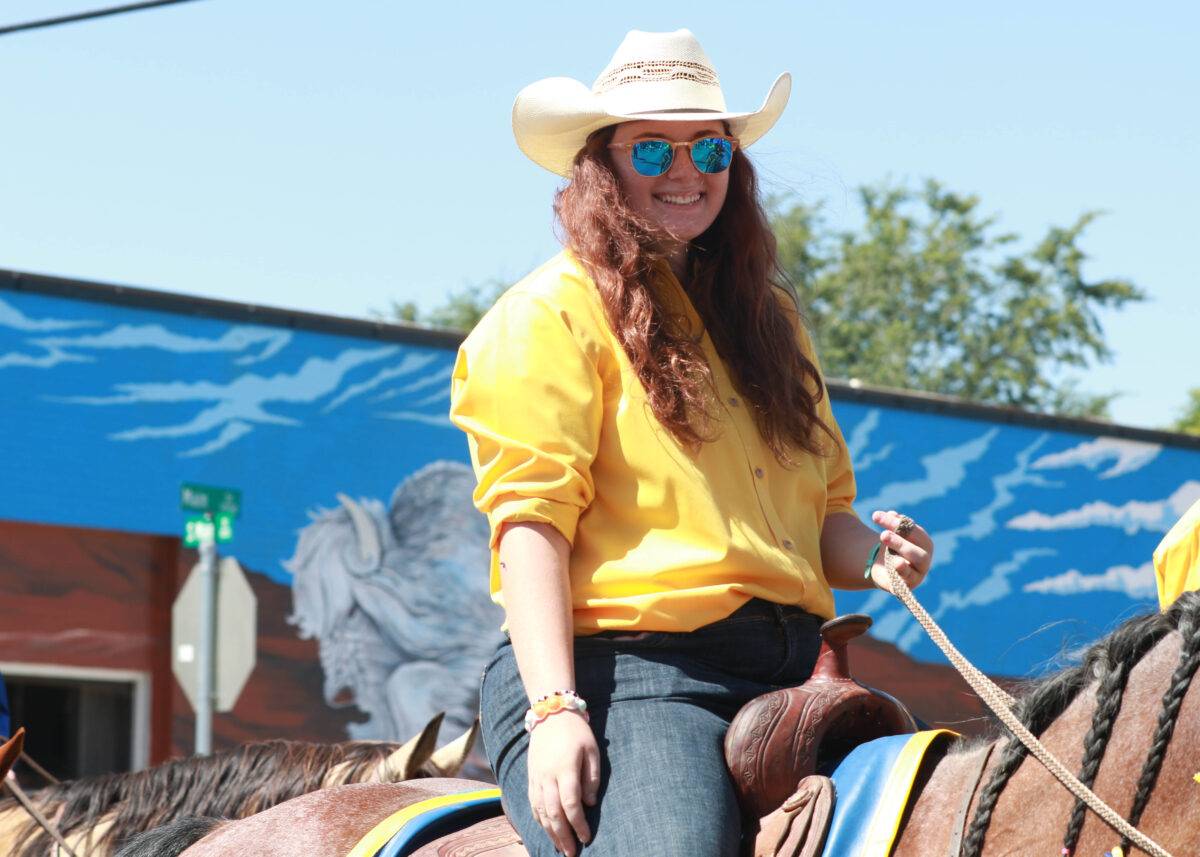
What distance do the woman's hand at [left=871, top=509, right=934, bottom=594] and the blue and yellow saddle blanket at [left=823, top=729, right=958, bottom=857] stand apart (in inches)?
13.4

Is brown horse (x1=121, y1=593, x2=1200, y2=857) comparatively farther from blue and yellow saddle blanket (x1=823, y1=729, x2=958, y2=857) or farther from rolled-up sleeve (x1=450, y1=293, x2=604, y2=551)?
rolled-up sleeve (x1=450, y1=293, x2=604, y2=551)

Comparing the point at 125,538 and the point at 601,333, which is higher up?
the point at 601,333

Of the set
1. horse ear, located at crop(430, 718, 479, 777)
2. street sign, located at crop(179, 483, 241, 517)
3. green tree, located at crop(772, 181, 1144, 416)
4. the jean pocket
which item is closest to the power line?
street sign, located at crop(179, 483, 241, 517)

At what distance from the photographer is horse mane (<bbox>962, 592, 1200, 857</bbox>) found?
244 cm

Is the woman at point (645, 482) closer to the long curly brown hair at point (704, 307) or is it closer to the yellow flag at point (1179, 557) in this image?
the long curly brown hair at point (704, 307)

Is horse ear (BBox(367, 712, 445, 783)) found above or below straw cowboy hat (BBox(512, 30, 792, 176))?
below

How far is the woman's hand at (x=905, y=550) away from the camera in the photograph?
3.05 meters

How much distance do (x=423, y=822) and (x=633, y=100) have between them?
141 centimetres

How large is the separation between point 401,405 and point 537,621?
10.5 m

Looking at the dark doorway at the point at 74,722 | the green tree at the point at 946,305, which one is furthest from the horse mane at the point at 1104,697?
the green tree at the point at 946,305

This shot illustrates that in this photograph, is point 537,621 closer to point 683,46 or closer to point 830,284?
point 683,46

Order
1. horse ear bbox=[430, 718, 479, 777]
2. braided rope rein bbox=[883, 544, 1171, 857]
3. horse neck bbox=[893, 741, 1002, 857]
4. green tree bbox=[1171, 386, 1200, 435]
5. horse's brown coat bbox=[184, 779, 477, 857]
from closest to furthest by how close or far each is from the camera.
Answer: braided rope rein bbox=[883, 544, 1171, 857]
horse neck bbox=[893, 741, 1002, 857]
horse's brown coat bbox=[184, 779, 477, 857]
horse ear bbox=[430, 718, 479, 777]
green tree bbox=[1171, 386, 1200, 435]

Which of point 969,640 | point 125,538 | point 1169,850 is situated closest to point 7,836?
point 1169,850

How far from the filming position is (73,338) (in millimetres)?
12078
